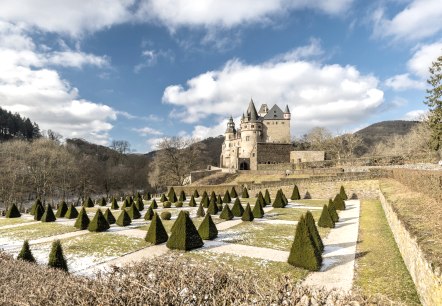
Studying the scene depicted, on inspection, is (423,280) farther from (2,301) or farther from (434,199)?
(2,301)

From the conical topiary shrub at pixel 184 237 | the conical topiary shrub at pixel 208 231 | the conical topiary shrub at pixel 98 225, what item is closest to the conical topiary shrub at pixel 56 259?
the conical topiary shrub at pixel 184 237

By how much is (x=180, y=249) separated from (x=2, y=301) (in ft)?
25.8

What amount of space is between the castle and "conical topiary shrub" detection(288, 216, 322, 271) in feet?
145

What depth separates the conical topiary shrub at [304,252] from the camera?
29.4 feet

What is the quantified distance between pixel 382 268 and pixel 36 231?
18.4 meters

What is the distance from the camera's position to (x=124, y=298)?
4105 mm

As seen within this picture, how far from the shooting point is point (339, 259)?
10039mm

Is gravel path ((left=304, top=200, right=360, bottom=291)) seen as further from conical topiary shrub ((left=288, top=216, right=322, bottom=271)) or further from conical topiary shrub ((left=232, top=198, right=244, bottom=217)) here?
conical topiary shrub ((left=232, top=198, right=244, bottom=217))

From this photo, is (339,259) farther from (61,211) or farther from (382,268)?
(61,211)

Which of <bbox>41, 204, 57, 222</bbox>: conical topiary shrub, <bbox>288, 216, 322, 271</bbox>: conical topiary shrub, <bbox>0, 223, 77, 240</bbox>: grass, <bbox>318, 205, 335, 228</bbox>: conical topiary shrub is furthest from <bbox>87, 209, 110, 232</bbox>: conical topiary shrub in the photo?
<bbox>318, 205, 335, 228</bbox>: conical topiary shrub

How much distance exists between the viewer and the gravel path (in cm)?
805

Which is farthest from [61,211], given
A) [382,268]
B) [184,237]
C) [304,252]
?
[382,268]

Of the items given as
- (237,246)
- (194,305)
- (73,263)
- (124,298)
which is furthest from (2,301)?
(237,246)

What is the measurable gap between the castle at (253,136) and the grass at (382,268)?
40548mm
